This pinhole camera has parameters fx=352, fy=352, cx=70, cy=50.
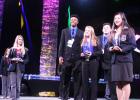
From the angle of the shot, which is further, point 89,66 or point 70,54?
point 70,54

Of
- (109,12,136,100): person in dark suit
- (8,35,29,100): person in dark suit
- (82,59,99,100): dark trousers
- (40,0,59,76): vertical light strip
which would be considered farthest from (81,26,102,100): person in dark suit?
(40,0,59,76): vertical light strip

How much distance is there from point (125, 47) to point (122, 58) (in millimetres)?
168

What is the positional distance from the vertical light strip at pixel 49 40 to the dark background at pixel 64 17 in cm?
13

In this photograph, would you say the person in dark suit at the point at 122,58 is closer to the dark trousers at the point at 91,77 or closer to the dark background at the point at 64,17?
the dark trousers at the point at 91,77

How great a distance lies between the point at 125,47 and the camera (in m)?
5.16

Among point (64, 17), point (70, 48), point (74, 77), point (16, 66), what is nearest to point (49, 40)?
point (64, 17)

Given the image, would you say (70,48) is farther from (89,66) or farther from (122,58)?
(122,58)

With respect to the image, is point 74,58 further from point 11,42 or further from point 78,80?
point 11,42

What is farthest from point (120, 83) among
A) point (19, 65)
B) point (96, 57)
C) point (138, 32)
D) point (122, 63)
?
point (138, 32)

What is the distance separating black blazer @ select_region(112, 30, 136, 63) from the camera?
→ 516 cm

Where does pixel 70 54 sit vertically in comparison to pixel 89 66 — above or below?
above

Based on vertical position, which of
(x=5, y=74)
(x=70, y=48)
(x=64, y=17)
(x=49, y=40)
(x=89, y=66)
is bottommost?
(x=5, y=74)

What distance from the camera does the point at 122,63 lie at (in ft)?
17.0

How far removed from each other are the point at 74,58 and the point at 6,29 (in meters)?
4.99
